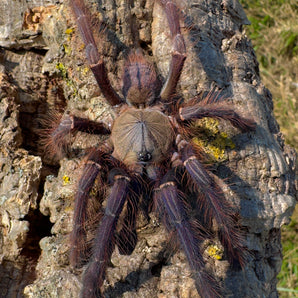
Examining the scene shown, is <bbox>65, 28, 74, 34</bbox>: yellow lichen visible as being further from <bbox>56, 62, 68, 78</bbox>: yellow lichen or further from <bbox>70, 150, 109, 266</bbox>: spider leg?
<bbox>70, 150, 109, 266</bbox>: spider leg

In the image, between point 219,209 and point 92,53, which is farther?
point 92,53

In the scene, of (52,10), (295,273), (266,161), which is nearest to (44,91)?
(52,10)

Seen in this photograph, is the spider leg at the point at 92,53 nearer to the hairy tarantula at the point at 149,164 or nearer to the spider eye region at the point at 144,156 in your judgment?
the hairy tarantula at the point at 149,164

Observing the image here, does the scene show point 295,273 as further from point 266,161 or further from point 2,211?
point 2,211

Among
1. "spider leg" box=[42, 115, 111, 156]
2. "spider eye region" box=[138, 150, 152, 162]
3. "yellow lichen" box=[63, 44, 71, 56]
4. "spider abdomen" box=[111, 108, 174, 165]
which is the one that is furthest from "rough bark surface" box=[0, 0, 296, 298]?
"spider eye region" box=[138, 150, 152, 162]

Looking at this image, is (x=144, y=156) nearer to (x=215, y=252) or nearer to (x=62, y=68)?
(x=215, y=252)

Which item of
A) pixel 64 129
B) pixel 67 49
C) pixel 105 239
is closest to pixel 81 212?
pixel 105 239

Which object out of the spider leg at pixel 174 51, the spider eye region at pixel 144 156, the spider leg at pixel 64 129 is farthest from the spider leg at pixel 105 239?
the spider leg at pixel 174 51

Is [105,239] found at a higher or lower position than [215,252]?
higher
